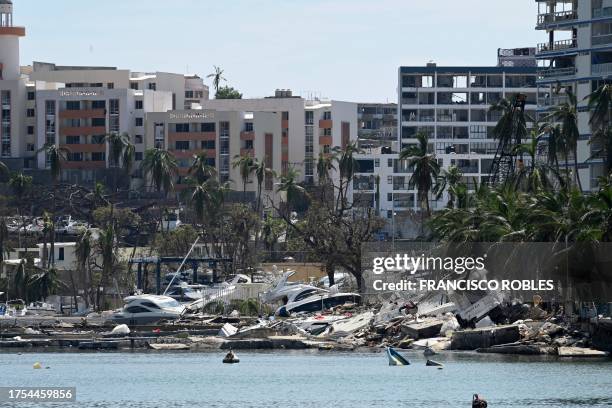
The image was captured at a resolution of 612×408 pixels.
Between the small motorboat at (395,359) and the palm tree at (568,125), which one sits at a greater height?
the palm tree at (568,125)

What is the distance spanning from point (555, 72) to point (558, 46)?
7.87 feet

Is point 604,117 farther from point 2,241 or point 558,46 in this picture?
point 2,241

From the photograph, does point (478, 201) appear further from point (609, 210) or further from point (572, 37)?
point (572, 37)

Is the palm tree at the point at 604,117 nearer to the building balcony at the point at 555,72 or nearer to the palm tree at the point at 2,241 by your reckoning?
the building balcony at the point at 555,72

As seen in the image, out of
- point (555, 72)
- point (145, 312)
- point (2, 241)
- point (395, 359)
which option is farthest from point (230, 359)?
point (2, 241)

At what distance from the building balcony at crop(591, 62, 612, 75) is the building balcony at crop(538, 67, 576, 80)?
2.84 meters

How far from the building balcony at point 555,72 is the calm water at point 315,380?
54663 millimetres

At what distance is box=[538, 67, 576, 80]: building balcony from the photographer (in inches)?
5896

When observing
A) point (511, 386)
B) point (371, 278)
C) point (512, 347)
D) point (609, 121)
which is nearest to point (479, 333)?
point (512, 347)

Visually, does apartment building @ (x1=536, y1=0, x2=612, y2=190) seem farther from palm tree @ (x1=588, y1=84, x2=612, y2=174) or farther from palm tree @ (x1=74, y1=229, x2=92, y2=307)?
palm tree @ (x1=74, y1=229, x2=92, y2=307)

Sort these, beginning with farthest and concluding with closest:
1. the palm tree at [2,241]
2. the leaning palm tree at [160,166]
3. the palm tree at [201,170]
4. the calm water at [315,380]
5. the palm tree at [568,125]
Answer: the leaning palm tree at [160,166] → the palm tree at [201,170] → the palm tree at [2,241] → the palm tree at [568,125] → the calm water at [315,380]

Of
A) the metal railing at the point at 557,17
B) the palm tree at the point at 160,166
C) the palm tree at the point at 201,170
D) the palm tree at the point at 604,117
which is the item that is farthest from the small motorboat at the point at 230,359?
the palm tree at the point at 160,166

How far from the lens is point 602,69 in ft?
479

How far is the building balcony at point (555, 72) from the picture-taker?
149750 mm
